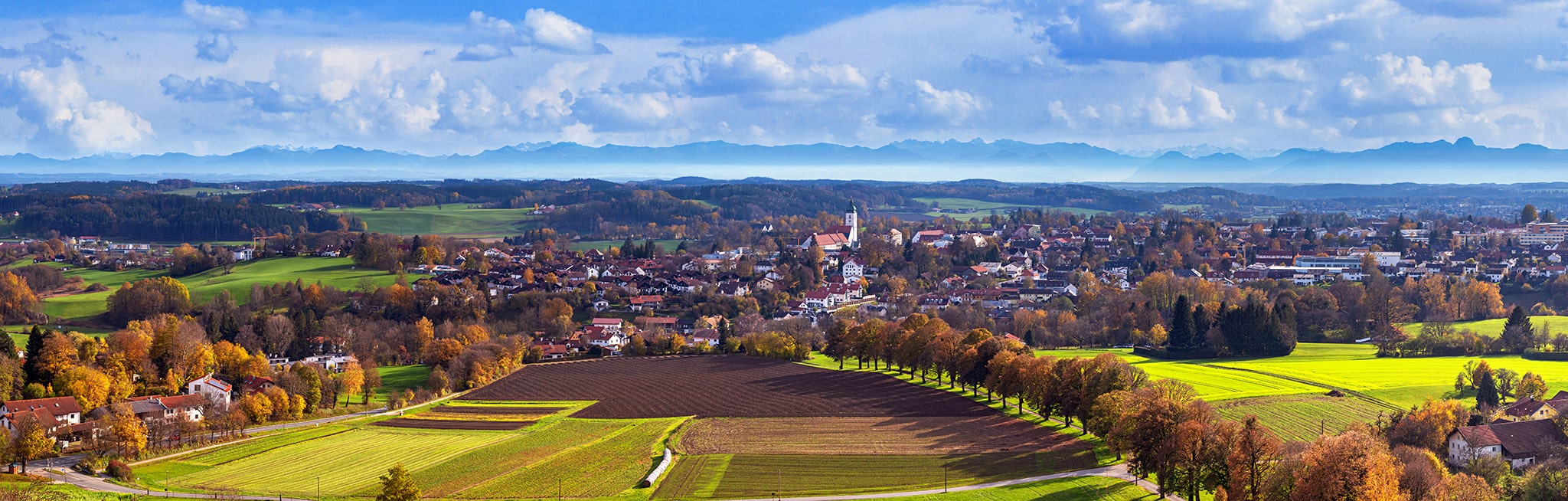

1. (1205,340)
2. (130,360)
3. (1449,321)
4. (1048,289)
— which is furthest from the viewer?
(1048,289)

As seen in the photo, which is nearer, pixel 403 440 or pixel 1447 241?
pixel 403 440

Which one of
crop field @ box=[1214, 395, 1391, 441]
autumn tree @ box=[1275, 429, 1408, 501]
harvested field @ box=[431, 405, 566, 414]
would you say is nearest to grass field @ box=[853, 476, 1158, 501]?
autumn tree @ box=[1275, 429, 1408, 501]

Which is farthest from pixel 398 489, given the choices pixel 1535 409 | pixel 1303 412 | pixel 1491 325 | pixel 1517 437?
pixel 1491 325

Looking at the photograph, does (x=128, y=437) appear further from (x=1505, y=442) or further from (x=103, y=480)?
(x=1505, y=442)

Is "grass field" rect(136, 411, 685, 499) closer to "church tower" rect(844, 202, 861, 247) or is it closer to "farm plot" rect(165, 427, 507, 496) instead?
"farm plot" rect(165, 427, 507, 496)

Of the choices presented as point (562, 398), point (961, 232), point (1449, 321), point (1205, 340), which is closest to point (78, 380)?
point (562, 398)

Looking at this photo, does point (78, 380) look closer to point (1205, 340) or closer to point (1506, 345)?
point (1205, 340)
